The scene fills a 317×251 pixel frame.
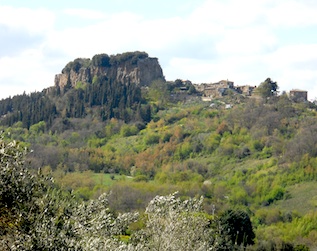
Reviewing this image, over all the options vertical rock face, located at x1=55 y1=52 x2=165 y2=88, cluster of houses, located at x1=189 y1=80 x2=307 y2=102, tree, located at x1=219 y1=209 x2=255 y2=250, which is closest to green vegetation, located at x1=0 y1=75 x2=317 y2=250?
tree, located at x1=219 y1=209 x2=255 y2=250

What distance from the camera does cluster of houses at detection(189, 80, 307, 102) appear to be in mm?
131375

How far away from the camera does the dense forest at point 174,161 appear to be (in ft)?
78.6

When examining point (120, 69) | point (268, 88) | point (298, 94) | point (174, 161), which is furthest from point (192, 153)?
point (120, 69)

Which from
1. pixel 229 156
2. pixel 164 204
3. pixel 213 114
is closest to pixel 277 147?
pixel 229 156

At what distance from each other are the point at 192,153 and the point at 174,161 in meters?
2.97

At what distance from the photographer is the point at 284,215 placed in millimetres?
72625

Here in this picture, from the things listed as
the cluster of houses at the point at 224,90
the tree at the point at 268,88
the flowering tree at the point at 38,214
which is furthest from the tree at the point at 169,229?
the cluster of houses at the point at 224,90

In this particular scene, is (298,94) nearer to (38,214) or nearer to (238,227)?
(238,227)

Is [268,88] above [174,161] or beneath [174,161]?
above

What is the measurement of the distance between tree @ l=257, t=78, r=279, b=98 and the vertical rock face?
28270 mm

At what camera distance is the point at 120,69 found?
140m

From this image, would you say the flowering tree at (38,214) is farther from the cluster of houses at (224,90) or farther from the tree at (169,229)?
the cluster of houses at (224,90)

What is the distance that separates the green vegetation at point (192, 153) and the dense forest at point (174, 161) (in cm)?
17

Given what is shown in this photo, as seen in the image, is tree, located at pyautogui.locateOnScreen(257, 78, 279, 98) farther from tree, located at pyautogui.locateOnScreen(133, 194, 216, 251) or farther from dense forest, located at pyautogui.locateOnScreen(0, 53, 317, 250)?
tree, located at pyautogui.locateOnScreen(133, 194, 216, 251)
